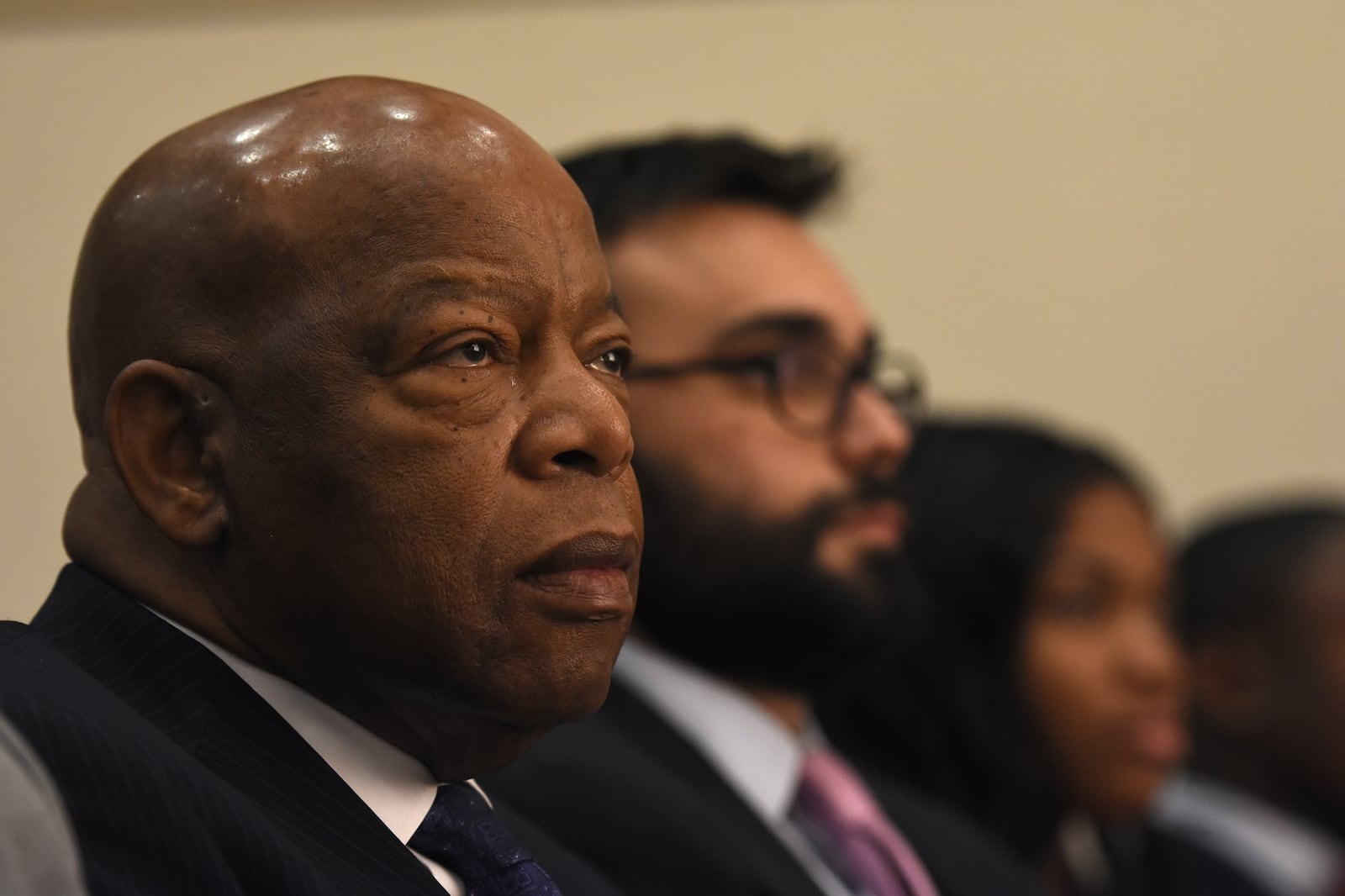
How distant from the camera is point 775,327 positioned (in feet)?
7.47

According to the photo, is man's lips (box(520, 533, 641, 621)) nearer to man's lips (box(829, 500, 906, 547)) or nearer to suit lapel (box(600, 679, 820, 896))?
suit lapel (box(600, 679, 820, 896))

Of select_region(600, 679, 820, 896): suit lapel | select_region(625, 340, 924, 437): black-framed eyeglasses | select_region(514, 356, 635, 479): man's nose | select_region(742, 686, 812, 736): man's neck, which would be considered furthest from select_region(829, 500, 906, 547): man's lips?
select_region(514, 356, 635, 479): man's nose

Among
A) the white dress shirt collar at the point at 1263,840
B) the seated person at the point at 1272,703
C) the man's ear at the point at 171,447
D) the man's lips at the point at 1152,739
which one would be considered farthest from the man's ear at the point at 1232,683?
the man's ear at the point at 171,447

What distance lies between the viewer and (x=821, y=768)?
2229 millimetres

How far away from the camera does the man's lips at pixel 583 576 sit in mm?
1170

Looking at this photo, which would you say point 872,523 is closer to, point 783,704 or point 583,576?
point 783,704

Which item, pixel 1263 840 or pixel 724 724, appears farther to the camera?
pixel 1263 840

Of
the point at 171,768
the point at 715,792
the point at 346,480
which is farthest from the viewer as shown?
the point at 715,792

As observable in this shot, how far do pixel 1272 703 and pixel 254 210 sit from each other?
9.96ft

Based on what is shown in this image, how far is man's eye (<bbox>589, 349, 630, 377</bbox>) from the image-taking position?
1289mm

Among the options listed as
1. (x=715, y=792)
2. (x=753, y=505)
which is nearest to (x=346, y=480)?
(x=715, y=792)

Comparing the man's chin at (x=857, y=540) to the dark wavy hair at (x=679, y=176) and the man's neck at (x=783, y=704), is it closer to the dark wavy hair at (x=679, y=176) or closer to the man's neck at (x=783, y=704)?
the man's neck at (x=783, y=704)

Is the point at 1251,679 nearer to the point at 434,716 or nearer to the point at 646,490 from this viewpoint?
the point at 646,490

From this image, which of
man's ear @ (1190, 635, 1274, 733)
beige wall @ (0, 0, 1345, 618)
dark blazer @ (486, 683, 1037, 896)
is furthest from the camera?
beige wall @ (0, 0, 1345, 618)
